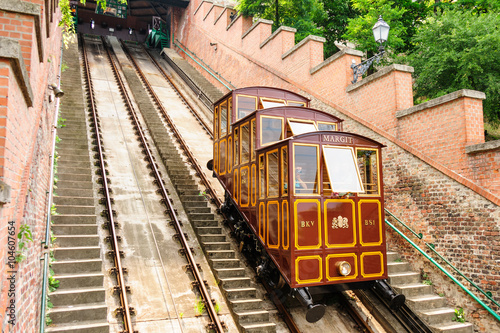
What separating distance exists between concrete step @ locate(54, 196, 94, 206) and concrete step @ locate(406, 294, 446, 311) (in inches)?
262

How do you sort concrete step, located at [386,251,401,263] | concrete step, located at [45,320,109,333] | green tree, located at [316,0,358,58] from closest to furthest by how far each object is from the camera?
concrete step, located at [45,320,109,333] → concrete step, located at [386,251,401,263] → green tree, located at [316,0,358,58]

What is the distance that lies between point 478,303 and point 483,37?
19.8ft

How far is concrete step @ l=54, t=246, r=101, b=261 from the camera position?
22.7ft

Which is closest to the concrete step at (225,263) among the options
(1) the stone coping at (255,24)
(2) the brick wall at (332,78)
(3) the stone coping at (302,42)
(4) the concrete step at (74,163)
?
(4) the concrete step at (74,163)

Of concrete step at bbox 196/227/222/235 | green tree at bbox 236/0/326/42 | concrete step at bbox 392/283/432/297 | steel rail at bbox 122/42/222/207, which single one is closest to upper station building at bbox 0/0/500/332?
concrete step at bbox 392/283/432/297

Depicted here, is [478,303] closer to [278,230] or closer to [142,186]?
[278,230]

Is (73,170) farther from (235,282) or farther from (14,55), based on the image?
(14,55)

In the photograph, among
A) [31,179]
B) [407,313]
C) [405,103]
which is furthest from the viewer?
[405,103]

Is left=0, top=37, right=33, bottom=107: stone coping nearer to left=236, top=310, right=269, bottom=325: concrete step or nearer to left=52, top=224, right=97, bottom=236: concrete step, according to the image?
left=52, top=224, right=97, bottom=236: concrete step

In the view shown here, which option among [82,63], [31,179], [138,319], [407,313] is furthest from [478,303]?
[82,63]

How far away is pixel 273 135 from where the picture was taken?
7.86 m

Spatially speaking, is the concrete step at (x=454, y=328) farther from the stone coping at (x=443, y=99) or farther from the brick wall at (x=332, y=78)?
the stone coping at (x=443, y=99)

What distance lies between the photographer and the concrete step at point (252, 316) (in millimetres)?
6609

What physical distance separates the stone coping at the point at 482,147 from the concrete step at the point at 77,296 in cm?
689
